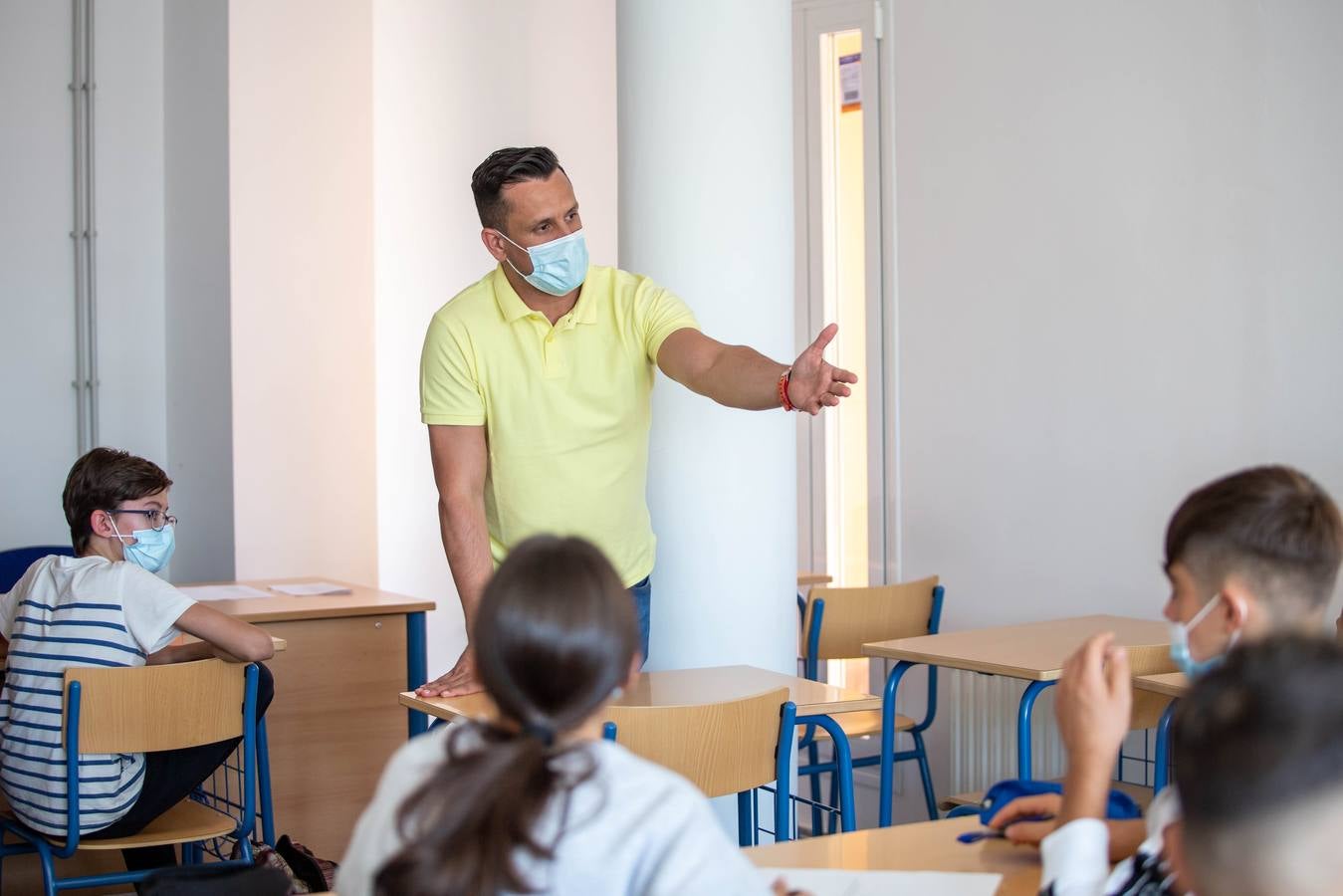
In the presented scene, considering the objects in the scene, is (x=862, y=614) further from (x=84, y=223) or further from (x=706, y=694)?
(x=84, y=223)

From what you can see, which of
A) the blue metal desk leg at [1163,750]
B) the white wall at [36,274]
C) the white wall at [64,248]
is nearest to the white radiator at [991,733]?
the blue metal desk leg at [1163,750]

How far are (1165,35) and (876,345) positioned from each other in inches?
49.8

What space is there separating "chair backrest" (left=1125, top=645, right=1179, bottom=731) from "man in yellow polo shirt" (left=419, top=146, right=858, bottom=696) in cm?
107

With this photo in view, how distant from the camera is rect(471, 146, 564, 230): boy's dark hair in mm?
2619

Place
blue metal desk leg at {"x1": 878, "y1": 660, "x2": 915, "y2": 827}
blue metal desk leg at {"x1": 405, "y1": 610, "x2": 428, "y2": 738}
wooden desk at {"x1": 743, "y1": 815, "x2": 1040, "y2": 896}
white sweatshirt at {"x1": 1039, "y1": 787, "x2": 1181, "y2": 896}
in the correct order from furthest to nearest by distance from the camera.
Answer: blue metal desk leg at {"x1": 405, "y1": 610, "x2": 428, "y2": 738}, blue metal desk leg at {"x1": 878, "y1": 660, "x2": 915, "y2": 827}, wooden desk at {"x1": 743, "y1": 815, "x2": 1040, "y2": 896}, white sweatshirt at {"x1": 1039, "y1": 787, "x2": 1181, "y2": 896}

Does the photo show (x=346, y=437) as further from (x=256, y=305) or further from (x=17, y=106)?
(x=17, y=106)

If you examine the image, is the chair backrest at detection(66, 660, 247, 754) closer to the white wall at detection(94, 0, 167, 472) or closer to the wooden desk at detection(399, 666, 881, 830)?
the wooden desk at detection(399, 666, 881, 830)

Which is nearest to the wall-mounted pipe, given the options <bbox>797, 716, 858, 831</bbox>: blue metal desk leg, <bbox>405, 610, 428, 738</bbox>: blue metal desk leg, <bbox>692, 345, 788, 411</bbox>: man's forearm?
<bbox>405, 610, 428, 738</bbox>: blue metal desk leg

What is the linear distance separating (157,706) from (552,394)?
3.10 ft

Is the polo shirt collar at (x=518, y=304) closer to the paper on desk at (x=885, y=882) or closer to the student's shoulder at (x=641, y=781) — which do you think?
the paper on desk at (x=885, y=882)

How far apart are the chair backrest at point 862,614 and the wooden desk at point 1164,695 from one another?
95cm

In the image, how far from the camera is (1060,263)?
3982 millimetres

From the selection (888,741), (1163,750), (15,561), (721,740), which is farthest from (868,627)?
(15,561)

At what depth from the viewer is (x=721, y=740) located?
2.16 m
